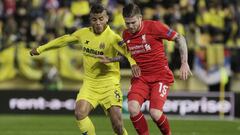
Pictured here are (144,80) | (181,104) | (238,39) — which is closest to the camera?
(144,80)

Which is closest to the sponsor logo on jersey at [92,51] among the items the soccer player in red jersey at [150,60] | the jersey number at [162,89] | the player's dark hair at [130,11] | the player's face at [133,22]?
the soccer player in red jersey at [150,60]

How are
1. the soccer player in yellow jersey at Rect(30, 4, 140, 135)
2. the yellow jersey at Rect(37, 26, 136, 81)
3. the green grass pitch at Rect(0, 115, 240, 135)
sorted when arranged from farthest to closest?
the green grass pitch at Rect(0, 115, 240, 135)
the yellow jersey at Rect(37, 26, 136, 81)
the soccer player in yellow jersey at Rect(30, 4, 140, 135)

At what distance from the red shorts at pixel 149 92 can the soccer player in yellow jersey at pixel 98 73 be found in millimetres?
458

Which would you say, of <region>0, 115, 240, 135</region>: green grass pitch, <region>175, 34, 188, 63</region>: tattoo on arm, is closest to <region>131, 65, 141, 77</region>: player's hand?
<region>175, 34, 188, 63</region>: tattoo on arm

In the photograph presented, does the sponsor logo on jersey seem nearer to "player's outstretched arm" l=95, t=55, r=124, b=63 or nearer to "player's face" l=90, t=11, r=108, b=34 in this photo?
"player's outstretched arm" l=95, t=55, r=124, b=63

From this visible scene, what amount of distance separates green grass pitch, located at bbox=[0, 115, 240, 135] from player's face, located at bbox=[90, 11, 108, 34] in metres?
4.71

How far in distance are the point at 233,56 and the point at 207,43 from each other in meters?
1.00

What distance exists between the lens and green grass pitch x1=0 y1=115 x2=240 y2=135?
17516mm

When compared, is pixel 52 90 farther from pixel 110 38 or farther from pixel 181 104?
pixel 110 38

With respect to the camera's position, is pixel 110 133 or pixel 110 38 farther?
pixel 110 133

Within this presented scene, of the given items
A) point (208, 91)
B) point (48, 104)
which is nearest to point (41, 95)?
point (48, 104)

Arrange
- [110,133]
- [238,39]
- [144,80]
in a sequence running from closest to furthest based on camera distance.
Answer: [144,80] → [110,133] → [238,39]

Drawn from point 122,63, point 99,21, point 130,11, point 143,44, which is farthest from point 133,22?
point 122,63

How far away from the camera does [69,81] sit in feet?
80.9
